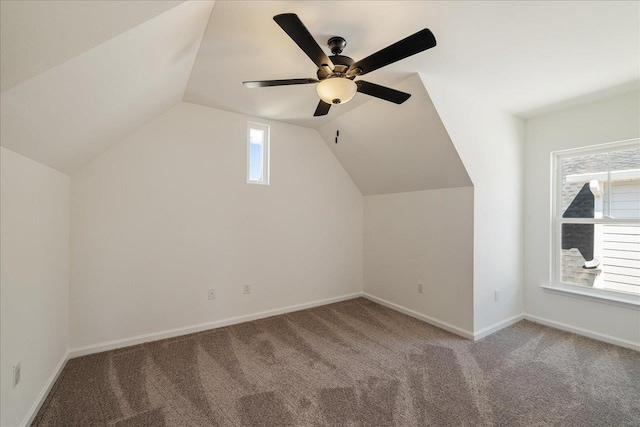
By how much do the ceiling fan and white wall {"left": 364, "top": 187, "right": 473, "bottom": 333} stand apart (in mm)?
1604

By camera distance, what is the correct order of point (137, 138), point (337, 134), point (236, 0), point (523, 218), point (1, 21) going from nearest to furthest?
point (1, 21) < point (236, 0) < point (137, 138) < point (523, 218) < point (337, 134)

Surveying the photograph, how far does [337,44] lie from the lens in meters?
1.79

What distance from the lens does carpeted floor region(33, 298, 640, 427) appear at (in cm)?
170

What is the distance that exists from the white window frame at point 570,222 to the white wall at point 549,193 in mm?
63

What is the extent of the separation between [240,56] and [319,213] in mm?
2230

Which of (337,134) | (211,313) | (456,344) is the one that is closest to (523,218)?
(456,344)

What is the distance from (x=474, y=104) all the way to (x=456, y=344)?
8.11 feet

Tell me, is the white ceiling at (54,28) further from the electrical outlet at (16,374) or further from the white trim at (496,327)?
the white trim at (496,327)

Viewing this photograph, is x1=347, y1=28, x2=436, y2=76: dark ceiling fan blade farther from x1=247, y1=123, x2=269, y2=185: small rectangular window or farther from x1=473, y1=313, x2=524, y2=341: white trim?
x1=473, y1=313, x2=524, y2=341: white trim

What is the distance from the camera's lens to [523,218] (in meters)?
3.33

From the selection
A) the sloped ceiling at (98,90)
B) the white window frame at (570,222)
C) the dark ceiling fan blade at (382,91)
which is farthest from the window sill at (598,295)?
the sloped ceiling at (98,90)

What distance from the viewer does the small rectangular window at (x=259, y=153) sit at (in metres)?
3.34

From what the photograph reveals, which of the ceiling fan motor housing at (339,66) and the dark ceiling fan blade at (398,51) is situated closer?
the dark ceiling fan blade at (398,51)

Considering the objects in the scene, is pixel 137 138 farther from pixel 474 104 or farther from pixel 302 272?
pixel 474 104
